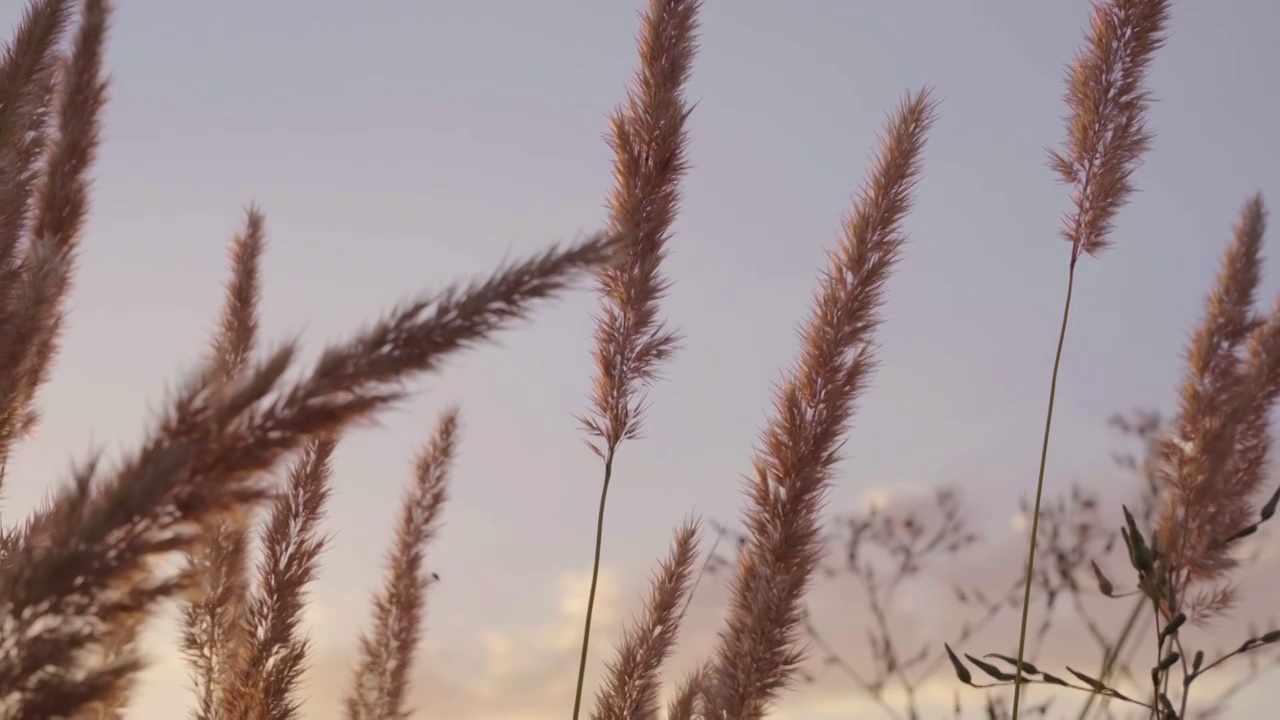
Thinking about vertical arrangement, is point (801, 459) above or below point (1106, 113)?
below

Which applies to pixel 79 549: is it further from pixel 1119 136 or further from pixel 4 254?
pixel 1119 136

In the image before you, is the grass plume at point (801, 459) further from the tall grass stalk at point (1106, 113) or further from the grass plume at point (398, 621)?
the grass plume at point (398, 621)

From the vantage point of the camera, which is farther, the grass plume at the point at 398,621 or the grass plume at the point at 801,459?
the grass plume at the point at 398,621

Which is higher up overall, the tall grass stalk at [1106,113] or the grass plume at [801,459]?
the tall grass stalk at [1106,113]

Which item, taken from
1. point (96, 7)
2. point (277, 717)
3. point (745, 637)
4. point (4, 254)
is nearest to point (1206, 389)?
point (745, 637)

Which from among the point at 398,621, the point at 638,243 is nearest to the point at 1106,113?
the point at 638,243

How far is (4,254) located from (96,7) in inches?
75.1

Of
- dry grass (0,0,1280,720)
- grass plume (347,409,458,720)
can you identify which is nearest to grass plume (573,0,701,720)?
dry grass (0,0,1280,720)

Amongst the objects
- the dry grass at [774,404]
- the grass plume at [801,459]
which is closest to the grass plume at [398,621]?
the dry grass at [774,404]

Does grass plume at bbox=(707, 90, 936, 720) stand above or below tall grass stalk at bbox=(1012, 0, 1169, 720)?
below

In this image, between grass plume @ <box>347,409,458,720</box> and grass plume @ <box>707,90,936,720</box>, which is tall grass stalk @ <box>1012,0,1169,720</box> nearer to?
grass plume @ <box>707,90,936,720</box>

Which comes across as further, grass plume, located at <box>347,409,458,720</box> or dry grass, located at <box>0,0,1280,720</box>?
grass plume, located at <box>347,409,458,720</box>

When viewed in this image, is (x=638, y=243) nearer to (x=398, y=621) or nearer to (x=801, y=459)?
(x=801, y=459)

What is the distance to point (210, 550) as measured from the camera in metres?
4.19
